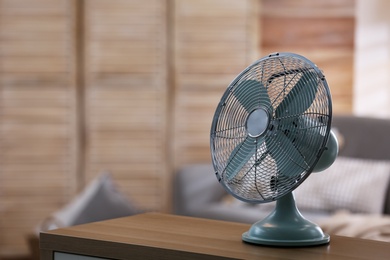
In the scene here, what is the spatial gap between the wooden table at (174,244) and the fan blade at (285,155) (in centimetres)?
16

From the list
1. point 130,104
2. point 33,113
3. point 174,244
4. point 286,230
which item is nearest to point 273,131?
point 286,230

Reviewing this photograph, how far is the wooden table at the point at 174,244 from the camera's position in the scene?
141 cm

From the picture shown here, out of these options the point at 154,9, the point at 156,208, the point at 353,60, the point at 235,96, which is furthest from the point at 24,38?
the point at 235,96

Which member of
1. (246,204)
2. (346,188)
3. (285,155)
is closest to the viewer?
(285,155)

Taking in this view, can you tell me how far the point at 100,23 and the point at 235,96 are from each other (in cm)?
287

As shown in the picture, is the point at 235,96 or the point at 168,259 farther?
the point at 235,96

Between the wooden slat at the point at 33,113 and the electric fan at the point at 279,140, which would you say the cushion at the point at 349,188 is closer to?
the wooden slat at the point at 33,113

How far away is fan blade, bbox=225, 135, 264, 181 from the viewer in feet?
4.93

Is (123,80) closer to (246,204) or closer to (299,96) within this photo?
(246,204)

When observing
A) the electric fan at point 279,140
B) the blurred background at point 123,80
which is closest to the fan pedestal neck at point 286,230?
the electric fan at point 279,140

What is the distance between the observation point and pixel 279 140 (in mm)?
1464

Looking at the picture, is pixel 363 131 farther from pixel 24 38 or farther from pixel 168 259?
pixel 168 259

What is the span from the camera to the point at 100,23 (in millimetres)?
4312

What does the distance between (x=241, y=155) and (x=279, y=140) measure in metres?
0.10
